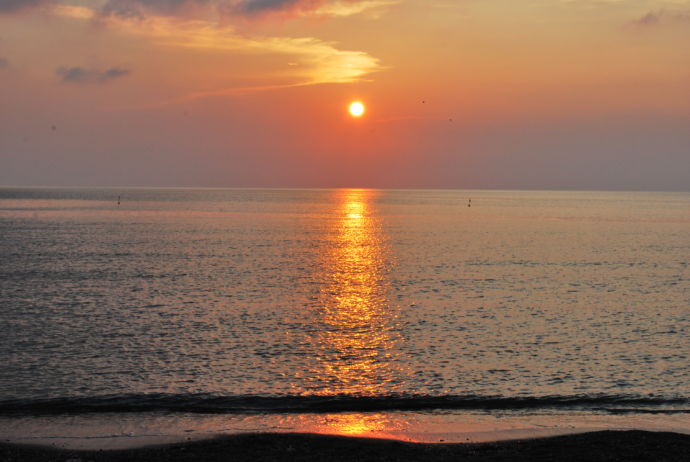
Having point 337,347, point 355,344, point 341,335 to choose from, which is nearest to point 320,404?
point 337,347

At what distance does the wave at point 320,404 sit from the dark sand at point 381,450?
5.07 m

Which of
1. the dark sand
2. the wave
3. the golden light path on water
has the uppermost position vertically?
the dark sand

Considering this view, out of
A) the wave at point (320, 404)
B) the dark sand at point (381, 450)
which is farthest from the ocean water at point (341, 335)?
the dark sand at point (381, 450)

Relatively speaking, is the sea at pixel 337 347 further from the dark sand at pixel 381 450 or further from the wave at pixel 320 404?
the dark sand at pixel 381 450

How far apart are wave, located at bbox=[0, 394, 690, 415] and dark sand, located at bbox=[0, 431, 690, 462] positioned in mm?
5070

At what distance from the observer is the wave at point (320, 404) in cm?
2445

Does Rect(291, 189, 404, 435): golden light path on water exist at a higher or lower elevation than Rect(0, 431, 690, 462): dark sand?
lower

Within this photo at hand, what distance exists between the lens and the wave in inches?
963

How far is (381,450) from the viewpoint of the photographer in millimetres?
18531

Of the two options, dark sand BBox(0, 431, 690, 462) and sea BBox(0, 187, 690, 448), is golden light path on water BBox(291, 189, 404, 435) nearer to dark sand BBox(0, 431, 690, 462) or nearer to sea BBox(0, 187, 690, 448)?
sea BBox(0, 187, 690, 448)

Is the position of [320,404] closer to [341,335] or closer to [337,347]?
[337,347]

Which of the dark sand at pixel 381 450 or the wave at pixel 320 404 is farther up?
the dark sand at pixel 381 450

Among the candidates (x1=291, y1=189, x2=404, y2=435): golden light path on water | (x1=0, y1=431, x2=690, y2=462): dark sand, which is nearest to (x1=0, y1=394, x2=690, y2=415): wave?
(x1=291, y1=189, x2=404, y2=435): golden light path on water

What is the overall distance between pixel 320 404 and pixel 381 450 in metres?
7.01
